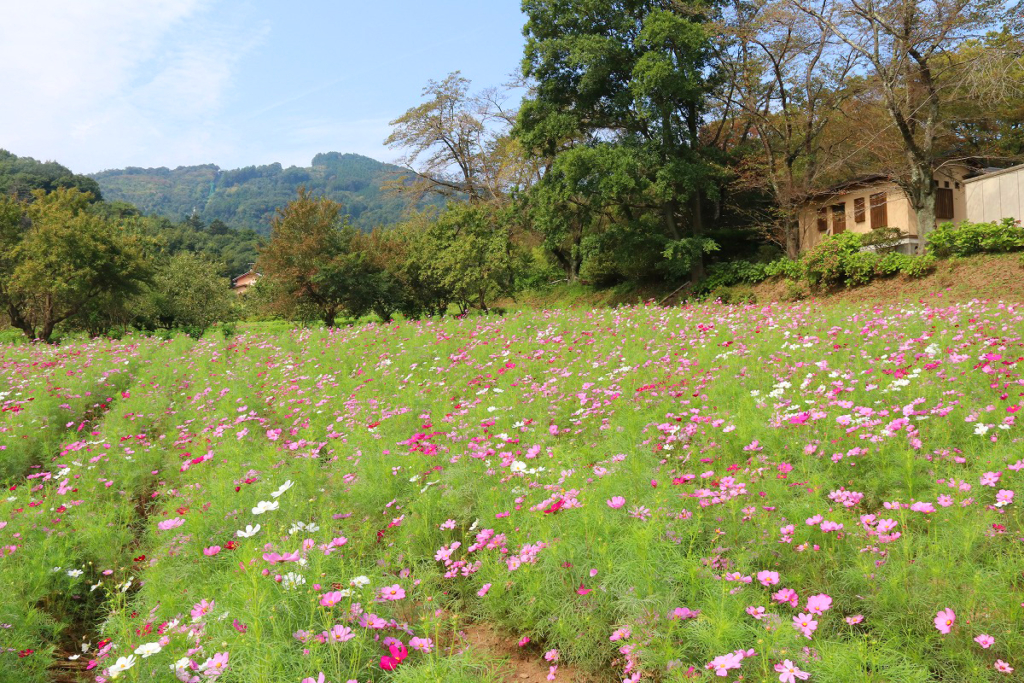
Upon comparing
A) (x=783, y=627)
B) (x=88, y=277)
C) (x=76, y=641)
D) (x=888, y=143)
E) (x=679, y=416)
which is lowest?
(x=76, y=641)

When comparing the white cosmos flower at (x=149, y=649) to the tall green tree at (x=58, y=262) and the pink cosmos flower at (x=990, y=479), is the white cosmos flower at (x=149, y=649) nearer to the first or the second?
the pink cosmos flower at (x=990, y=479)

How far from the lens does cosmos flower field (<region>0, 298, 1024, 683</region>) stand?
2.20 metres

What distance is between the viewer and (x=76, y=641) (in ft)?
10.4

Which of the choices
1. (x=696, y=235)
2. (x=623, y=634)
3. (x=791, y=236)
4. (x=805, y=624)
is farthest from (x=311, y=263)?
(x=805, y=624)

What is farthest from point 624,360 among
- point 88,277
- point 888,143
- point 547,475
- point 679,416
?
point 88,277

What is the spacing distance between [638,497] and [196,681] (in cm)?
212

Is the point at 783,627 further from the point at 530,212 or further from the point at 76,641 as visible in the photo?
the point at 530,212

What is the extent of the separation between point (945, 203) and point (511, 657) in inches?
963

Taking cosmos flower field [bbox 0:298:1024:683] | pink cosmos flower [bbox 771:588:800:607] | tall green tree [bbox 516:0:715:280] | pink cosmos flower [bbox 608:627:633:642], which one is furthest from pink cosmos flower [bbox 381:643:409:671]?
tall green tree [bbox 516:0:715:280]

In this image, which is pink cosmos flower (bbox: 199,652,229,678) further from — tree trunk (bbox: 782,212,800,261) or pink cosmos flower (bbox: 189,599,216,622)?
tree trunk (bbox: 782,212,800,261)

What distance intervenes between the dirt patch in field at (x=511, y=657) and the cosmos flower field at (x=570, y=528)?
0.02 metres

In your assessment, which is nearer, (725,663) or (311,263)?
(725,663)

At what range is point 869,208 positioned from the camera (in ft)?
66.7

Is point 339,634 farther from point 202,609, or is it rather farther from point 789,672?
point 789,672
